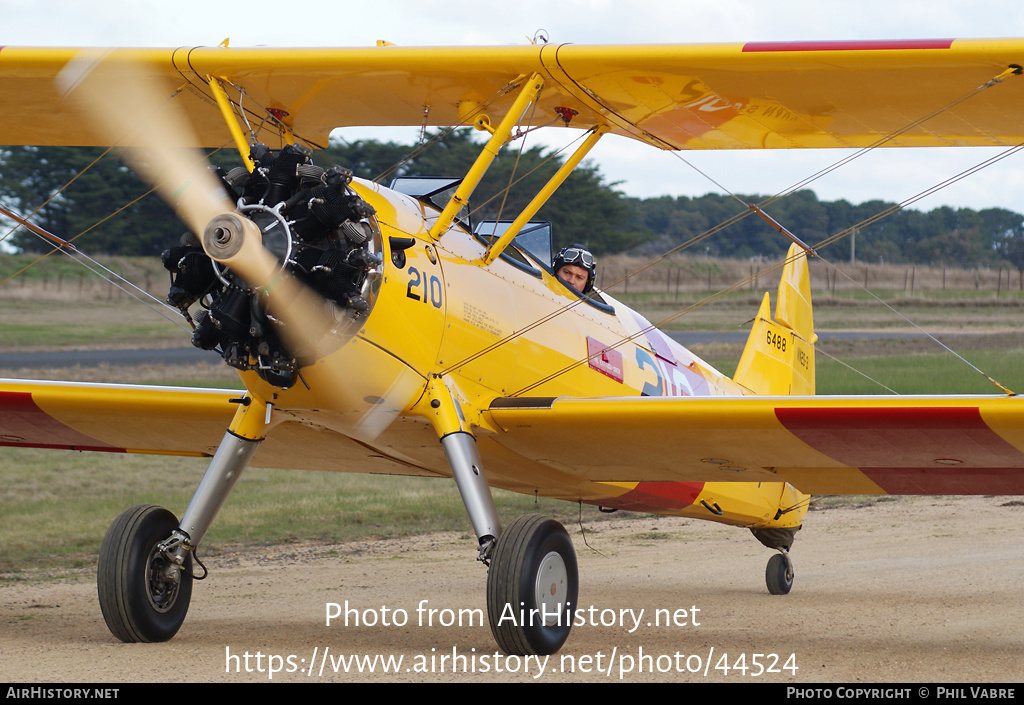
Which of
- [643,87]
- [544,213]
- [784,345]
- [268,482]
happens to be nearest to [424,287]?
[643,87]

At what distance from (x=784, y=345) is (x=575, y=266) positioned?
3208 millimetres

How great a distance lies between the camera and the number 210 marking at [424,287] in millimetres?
5727

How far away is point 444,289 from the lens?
6.00m

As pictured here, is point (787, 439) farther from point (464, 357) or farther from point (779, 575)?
point (779, 575)

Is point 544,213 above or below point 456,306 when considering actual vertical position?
above

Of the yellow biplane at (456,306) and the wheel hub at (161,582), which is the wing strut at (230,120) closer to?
the yellow biplane at (456,306)

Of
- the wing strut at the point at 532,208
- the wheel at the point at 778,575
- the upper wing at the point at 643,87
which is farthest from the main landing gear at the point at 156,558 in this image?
the wheel at the point at 778,575

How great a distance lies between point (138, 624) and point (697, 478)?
137 inches

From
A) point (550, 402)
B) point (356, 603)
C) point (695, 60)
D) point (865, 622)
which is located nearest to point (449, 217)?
point (550, 402)

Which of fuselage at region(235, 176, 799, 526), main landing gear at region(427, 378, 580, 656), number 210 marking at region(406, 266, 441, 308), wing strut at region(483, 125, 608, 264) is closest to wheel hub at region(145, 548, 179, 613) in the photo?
fuselage at region(235, 176, 799, 526)

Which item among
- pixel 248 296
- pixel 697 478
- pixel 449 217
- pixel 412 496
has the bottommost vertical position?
pixel 412 496

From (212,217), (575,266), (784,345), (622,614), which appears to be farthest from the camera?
(784,345)

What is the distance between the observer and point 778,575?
8.73 meters
